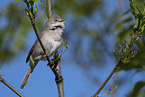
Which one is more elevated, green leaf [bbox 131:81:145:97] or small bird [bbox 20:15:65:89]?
small bird [bbox 20:15:65:89]

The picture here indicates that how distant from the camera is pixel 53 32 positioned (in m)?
3.81

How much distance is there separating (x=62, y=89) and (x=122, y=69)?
0.60m

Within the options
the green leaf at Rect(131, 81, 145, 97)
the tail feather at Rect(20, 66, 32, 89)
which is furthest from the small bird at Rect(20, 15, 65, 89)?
the green leaf at Rect(131, 81, 145, 97)

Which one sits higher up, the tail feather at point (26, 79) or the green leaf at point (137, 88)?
the tail feather at point (26, 79)

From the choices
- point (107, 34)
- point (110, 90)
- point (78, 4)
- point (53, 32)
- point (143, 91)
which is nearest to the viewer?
point (110, 90)

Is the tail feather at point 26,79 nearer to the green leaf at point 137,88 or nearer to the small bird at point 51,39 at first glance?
the small bird at point 51,39

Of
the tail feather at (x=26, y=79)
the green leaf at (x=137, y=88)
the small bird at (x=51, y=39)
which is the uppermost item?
the small bird at (x=51, y=39)

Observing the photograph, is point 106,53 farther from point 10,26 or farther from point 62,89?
point 62,89

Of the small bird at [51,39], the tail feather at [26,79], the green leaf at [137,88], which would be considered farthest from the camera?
the tail feather at [26,79]

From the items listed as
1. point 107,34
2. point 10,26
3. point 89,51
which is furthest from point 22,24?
point 107,34

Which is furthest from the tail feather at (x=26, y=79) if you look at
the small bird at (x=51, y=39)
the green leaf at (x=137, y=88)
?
the green leaf at (x=137, y=88)

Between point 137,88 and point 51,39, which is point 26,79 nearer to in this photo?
point 51,39

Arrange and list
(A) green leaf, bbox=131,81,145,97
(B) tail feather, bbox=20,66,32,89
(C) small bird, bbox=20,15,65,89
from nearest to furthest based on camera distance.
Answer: (A) green leaf, bbox=131,81,145,97 < (C) small bird, bbox=20,15,65,89 < (B) tail feather, bbox=20,66,32,89

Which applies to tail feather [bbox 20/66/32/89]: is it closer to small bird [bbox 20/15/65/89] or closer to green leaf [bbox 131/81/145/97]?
small bird [bbox 20/15/65/89]
